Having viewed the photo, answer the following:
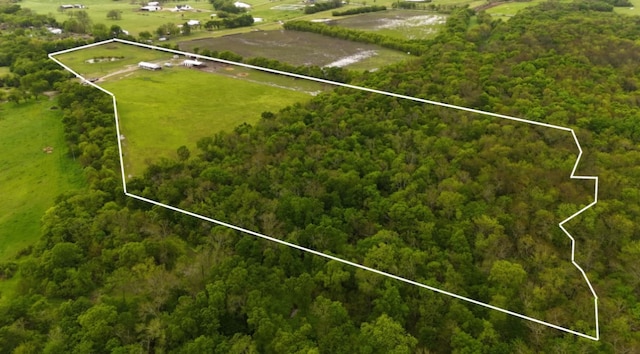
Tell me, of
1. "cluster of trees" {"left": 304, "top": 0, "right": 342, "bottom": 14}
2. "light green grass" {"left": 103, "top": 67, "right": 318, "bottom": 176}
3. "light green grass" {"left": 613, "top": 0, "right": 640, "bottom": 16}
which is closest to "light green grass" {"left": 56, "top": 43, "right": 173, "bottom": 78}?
"light green grass" {"left": 103, "top": 67, "right": 318, "bottom": 176}

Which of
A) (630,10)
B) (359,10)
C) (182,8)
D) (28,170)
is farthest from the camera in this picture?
(182,8)

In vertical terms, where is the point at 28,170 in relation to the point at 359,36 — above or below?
below

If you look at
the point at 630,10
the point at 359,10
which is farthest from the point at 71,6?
the point at 630,10

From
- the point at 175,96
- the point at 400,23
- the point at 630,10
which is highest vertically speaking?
the point at 630,10

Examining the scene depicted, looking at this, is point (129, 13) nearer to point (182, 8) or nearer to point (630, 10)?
point (182, 8)

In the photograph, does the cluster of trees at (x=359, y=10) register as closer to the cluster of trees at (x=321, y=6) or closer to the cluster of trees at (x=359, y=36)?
the cluster of trees at (x=321, y=6)

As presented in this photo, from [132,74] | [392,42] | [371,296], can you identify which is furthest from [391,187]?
[392,42]

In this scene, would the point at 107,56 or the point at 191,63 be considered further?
the point at 191,63

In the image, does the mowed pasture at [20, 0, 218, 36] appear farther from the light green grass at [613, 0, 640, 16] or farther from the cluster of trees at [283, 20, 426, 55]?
the light green grass at [613, 0, 640, 16]

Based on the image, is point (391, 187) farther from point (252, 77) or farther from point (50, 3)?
point (50, 3)
